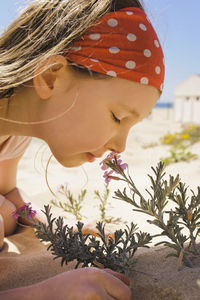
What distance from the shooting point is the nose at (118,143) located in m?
1.69

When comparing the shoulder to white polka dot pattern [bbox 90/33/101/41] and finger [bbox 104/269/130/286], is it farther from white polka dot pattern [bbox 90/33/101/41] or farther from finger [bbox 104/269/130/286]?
finger [bbox 104/269/130/286]

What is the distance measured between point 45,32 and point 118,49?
0.39 meters

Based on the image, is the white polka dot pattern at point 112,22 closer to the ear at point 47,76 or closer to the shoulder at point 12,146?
the ear at point 47,76

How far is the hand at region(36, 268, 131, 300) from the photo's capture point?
1060 millimetres

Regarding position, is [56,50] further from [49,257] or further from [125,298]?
[125,298]

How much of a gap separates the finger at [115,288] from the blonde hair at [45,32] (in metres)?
1.03

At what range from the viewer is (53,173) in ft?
15.1

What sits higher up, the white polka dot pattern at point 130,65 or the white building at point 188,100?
the white polka dot pattern at point 130,65

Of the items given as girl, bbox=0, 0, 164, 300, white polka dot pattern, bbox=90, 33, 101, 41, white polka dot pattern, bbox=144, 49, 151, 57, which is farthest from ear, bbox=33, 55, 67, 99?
white polka dot pattern, bbox=144, 49, 151, 57


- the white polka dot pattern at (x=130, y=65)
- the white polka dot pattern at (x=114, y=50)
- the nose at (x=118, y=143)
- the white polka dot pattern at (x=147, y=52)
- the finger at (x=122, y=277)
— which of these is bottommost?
the finger at (x=122, y=277)

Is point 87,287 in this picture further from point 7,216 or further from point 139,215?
point 7,216

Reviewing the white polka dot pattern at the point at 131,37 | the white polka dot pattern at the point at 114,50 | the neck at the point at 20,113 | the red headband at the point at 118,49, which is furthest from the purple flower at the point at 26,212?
the white polka dot pattern at the point at 131,37

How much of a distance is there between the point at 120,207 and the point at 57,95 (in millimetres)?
1291

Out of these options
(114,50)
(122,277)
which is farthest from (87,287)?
(114,50)
